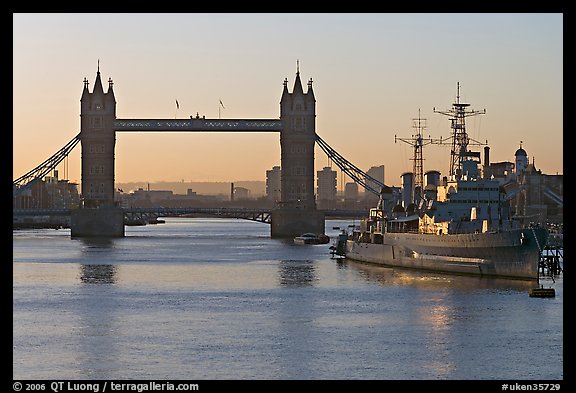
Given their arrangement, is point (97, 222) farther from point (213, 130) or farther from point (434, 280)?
point (434, 280)

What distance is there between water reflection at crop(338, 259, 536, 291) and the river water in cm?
11

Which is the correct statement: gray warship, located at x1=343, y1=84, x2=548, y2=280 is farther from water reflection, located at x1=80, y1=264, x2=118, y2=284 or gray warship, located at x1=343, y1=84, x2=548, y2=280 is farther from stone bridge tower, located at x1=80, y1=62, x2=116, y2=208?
stone bridge tower, located at x1=80, y1=62, x2=116, y2=208

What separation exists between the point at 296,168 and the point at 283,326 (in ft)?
325

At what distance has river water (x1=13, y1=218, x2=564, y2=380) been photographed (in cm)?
2903

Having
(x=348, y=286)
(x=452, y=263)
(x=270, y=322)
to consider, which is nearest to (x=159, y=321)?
(x=270, y=322)

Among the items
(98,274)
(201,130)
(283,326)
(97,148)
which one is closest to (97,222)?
(97,148)

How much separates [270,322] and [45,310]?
9843 mm

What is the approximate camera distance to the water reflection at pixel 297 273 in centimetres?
5850

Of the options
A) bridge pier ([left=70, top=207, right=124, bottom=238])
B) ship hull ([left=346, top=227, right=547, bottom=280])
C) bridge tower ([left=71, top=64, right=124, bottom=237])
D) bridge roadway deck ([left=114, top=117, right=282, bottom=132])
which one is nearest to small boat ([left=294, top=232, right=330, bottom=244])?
bridge roadway deck ([left=114, top=117, right=282, bottom=132])

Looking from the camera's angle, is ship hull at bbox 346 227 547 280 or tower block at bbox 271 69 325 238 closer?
ship hull at bbox 346 227 547 280

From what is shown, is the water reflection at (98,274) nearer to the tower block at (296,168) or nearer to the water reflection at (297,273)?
the water reflection at (297,273)

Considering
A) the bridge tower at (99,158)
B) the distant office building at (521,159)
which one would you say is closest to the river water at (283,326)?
the bridge tower at (99,158)
